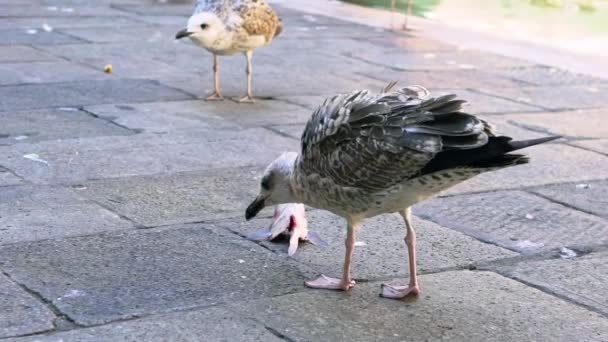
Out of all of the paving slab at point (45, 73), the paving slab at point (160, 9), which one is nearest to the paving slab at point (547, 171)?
the paving slab at point (45, 73)

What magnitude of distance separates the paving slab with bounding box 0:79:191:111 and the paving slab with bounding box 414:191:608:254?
12.6 ft

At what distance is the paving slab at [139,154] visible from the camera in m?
7.37

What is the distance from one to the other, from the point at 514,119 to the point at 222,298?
5.22 metres

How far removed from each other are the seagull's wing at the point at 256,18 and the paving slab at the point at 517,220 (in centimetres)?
376

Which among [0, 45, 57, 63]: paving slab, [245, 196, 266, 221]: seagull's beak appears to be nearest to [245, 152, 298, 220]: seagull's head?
[245, 196, 266, 221]: seagull's beak

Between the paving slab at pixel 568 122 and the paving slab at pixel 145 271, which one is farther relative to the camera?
the paving slab at pixel 568 122

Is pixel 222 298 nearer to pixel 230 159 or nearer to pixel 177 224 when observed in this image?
pixel 177 224

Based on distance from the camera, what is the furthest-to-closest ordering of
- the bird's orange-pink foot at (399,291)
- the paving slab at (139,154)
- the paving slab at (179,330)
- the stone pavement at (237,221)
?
the paving slab at (139,154) → the bird's orange-pink foot at (399,291) → the stone pavement at (237,221) → the paving slab at (179,330)

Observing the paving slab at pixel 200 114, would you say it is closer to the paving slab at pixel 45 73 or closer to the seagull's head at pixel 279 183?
the paving slab at pixel 45 73

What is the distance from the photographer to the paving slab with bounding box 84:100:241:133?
8.84 meters

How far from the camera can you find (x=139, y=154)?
25.9 feet

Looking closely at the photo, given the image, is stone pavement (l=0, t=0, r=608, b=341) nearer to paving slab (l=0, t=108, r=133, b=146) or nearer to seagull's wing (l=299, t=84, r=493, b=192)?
paving slab (l=0, t=108, r=133, b=146)

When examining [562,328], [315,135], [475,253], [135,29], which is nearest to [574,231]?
[475,253]

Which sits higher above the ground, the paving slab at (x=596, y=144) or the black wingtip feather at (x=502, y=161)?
the black wingtip feather at (x=502, y=161)
